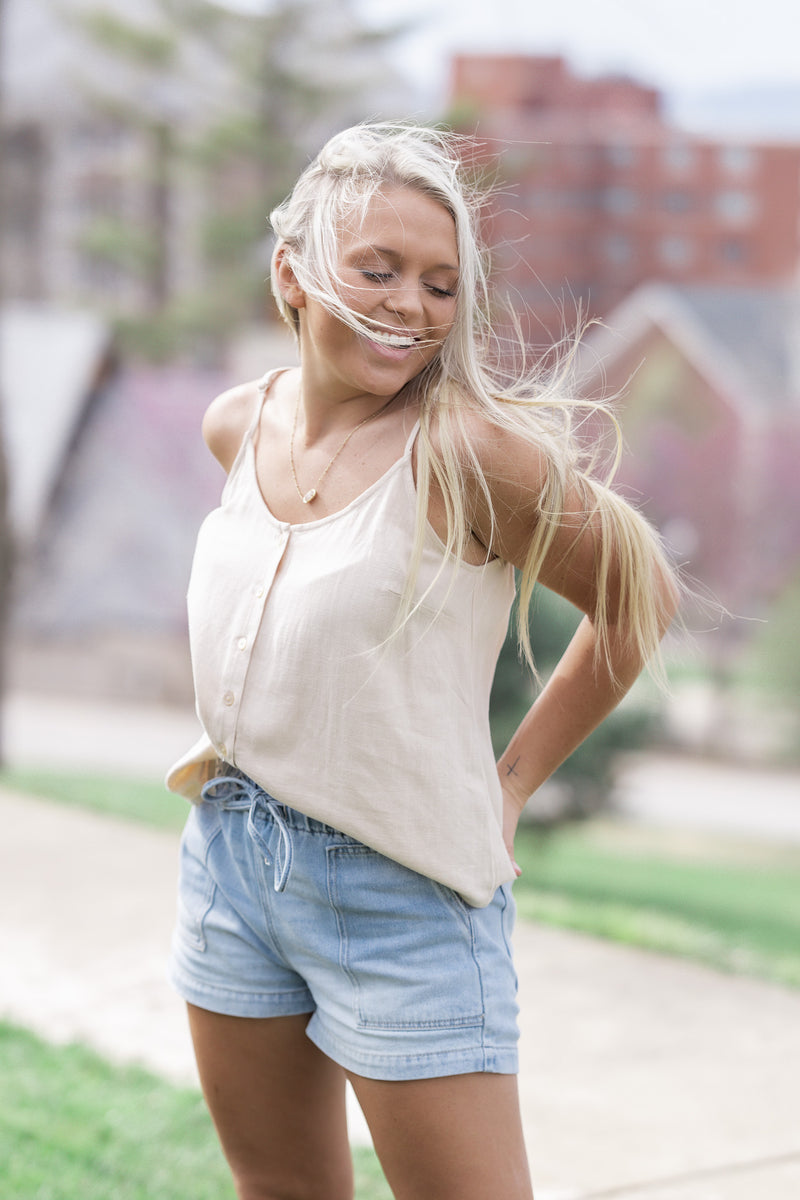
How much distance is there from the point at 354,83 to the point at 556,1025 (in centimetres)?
2395

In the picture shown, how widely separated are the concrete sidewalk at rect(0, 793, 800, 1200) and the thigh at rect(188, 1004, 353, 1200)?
0.87m

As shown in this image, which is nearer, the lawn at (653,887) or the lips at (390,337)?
the lips at (390,337)

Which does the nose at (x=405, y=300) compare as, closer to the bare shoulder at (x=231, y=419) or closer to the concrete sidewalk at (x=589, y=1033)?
the bare shoulder at (x=231, y=419)

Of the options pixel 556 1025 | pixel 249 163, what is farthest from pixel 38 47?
pixel 556 1025

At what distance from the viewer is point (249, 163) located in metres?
25.7

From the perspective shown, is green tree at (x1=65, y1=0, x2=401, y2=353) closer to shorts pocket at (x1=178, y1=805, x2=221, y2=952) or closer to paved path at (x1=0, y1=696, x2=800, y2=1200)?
paved path at (x1=0, y1=696, x2=800, y2=1200)

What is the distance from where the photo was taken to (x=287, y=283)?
1507 mm

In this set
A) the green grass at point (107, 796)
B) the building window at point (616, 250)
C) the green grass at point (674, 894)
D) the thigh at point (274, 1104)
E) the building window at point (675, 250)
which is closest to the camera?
the thigh at point (274, 1104)

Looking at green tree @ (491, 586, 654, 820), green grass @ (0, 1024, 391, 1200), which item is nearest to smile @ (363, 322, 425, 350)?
green grass @ (0, 1024, 391, 1200)

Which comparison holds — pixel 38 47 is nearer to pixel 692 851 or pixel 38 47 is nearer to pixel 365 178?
pixel 692 851

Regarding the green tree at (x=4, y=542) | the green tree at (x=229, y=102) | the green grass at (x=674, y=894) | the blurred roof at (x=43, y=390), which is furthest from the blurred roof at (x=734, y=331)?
the green tree at (x=4, y=542)

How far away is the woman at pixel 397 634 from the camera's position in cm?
139

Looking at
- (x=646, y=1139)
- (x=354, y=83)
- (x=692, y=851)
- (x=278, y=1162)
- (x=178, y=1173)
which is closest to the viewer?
(x=278, y=1162)

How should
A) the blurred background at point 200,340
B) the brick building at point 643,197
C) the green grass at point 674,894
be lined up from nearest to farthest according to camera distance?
the green grass at point 674,894
the blurred background at point 200,340
the brick building at point 643,197
